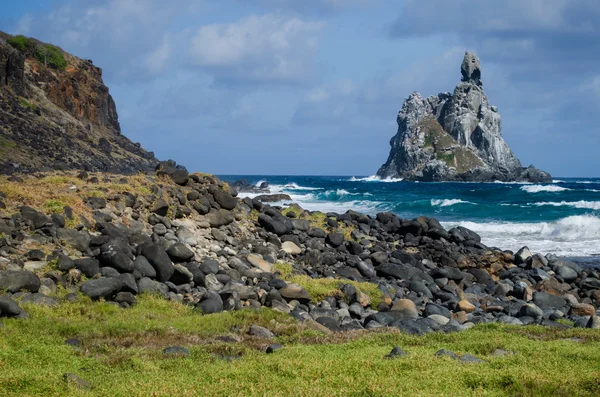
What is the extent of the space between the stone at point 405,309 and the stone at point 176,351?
737 centimetres

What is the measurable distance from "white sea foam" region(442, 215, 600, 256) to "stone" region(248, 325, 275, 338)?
25.8 m

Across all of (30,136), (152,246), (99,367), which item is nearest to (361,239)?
(152,246)

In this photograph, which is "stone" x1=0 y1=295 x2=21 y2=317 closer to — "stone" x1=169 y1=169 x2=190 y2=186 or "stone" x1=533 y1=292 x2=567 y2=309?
"stone" x1=169 y1=169 x2=190 y2=186

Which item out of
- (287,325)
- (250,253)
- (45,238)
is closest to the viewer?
(287,325)

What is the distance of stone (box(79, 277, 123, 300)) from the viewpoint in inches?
558

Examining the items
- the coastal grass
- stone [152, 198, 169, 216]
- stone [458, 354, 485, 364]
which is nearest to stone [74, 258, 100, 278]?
the coastal grass

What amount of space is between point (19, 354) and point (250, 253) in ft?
40.4

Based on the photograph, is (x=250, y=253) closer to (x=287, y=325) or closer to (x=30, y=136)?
(x=287, y=325)

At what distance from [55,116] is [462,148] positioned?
134 metres

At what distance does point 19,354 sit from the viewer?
9344 millimetres

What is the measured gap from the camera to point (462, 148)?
184 metres

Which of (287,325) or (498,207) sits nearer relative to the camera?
(287,325)

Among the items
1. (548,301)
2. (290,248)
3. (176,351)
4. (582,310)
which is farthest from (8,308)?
(548,301)

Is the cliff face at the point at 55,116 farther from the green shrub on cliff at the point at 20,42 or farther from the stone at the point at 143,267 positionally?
the stone at the point at 143,267
